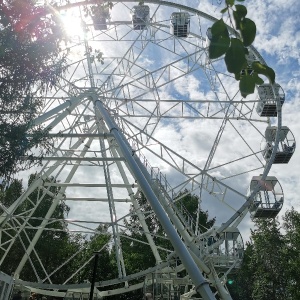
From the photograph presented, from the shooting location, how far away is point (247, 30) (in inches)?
73.0

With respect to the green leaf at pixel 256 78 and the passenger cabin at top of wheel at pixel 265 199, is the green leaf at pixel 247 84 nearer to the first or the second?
the green leaf at pixel 256 78

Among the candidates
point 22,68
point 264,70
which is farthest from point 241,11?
point 22,68

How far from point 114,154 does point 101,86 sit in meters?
3.11

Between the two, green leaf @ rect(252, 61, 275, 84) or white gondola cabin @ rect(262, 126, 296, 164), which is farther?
white gondola cabin @ rect(262, 126, 296, 164)

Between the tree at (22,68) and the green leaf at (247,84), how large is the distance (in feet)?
21.7

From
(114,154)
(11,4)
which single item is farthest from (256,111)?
(11,4)

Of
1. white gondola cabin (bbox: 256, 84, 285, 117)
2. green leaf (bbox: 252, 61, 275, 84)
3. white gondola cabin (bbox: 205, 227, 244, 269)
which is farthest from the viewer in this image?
white gondola cabin (bbox: 256, 84, 285, 117)

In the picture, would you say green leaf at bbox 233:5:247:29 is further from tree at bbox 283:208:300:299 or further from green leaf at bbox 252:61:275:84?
tree at bbox 283:208:300:299

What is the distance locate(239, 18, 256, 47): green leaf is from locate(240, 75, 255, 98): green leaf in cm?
17

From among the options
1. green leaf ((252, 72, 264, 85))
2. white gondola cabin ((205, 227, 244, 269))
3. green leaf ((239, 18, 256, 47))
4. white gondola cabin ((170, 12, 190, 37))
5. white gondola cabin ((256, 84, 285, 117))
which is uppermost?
white gondola cabin ((170, 12, 190, 37))

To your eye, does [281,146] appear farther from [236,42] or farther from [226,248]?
[236,42]

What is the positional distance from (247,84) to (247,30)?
24cm

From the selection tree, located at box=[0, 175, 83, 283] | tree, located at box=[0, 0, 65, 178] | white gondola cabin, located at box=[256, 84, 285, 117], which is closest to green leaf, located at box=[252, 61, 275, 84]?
tree, located at box=[0, 0, 65, 178]

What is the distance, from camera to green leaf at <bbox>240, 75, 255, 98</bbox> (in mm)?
1959
